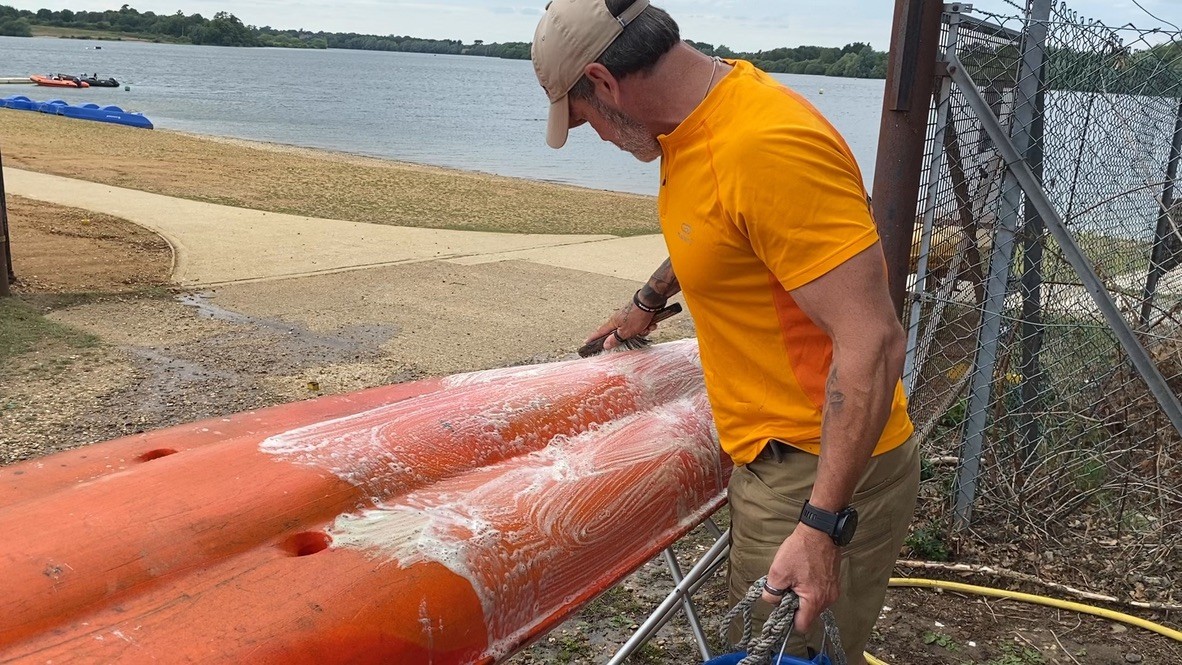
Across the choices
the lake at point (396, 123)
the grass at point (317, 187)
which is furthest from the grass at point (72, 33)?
the grass at point (317, 187)

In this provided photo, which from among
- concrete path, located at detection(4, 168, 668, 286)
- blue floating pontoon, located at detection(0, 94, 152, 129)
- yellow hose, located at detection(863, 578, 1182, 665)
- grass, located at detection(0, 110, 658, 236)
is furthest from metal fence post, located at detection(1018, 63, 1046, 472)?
blue floating pontoon, located at detection(0, 94, 152, 129)

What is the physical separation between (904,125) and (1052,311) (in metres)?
1.05

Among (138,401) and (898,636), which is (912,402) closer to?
(898,636)

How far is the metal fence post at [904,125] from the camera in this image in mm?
3385

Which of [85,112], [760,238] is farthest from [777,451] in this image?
[85,112]

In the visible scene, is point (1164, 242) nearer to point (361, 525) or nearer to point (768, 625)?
point (768, 625)

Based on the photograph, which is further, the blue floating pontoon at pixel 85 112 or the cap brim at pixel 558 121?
the blue floating pontoon at pixel 85 112

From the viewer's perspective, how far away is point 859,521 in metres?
2.02

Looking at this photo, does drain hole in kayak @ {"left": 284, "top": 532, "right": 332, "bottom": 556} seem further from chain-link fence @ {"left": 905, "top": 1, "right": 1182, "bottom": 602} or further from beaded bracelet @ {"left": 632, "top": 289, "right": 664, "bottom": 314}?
chain-link fence @ {"left": 905, "top": 1, "right": 1182, "bottom": 602}

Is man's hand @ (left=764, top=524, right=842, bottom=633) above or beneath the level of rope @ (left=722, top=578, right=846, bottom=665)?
above

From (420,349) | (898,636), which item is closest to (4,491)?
(898,636)

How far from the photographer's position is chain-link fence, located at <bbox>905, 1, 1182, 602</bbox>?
3.57 meters

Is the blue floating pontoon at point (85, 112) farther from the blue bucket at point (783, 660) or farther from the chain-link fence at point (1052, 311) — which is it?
the blue bucket at point (783, 660)

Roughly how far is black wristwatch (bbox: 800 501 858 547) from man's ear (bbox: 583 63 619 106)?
0.90 metres
